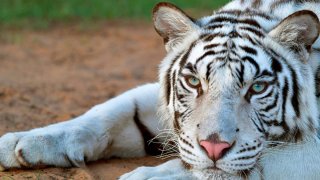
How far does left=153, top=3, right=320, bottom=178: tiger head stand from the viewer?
2.73 m

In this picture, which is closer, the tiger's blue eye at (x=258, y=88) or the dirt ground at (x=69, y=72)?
the tiger's blue eye at (x=258, y=88)

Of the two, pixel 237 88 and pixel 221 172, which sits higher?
pixel 237 88

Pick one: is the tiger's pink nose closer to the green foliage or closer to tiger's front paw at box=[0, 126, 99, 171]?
tiger's front paw at box=[0, 126, 99, 171]

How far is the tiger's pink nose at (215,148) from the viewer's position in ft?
8.71

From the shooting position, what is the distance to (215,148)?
266cm

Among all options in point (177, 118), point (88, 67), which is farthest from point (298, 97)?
point (88, 67)

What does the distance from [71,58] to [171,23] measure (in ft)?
10.5

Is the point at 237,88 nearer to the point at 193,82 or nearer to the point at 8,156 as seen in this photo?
the point at 193,82

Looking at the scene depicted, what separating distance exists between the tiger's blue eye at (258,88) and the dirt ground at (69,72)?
0.76m

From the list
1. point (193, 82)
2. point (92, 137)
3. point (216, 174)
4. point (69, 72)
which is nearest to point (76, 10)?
point (69, 72)

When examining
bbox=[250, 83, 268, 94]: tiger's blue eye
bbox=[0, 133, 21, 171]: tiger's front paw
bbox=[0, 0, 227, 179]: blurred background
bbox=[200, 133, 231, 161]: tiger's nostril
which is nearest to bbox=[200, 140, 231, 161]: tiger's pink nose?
bbox=[200, 133, 231, 161]: tiger's nostril

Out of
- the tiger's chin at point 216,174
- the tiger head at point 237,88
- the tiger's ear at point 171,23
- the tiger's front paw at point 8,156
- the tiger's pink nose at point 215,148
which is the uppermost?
the tiger's ear at point 171,23

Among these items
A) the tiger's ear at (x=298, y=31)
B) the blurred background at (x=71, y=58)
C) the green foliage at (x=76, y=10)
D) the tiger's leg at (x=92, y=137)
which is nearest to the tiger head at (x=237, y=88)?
the tiger's ear at (x=298, y=31)

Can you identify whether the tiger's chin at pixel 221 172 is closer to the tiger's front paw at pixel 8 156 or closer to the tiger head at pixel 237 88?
the tiger head at pixel 237 88
